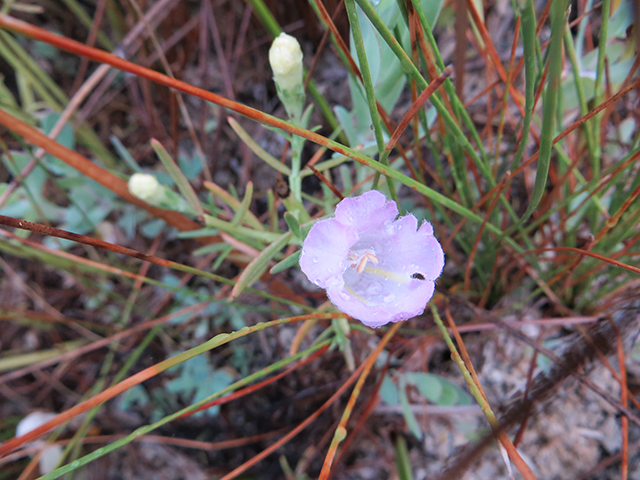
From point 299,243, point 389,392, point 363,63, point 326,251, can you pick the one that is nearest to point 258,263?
point 299,243

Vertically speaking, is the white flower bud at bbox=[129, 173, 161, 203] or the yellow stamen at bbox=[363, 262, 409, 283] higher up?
the white flower bud at bbox=[129, 173, 161, 203]

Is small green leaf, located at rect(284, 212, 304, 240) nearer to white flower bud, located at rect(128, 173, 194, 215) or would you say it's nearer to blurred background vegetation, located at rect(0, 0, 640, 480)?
blurred background vegetation, located at rect(0, 0, 640, 480)

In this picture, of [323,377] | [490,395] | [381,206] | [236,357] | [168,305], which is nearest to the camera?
[381,206]

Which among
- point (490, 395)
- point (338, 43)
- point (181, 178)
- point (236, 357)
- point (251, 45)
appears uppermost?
point (251, 45)


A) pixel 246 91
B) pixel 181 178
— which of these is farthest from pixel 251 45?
pixel 181 178

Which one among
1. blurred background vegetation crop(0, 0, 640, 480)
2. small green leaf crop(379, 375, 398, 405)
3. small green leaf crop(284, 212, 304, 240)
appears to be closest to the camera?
small green leaf crop(284, 212, 304, 240)

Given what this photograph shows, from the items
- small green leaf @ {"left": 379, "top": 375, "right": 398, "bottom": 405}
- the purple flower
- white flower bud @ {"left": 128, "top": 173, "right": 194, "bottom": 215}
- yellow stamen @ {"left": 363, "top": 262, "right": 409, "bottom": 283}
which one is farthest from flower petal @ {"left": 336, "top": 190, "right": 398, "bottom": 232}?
small green leaf @ {"left": 379, "top": 375, "right": 398, "bottom": 405}

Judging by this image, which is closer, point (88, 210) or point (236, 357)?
point (88, 210)

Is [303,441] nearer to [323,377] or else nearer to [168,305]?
[323,377]
